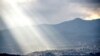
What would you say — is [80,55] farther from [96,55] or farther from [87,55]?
[96,55]

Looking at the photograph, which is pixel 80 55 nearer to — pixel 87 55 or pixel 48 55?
pixel 87 55

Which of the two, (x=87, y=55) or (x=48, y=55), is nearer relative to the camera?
(x=48, y=55)

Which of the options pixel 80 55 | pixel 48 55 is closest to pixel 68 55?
pixel 80 55

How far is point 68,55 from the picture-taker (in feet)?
394

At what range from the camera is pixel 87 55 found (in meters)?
115

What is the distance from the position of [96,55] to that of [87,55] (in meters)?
11.8

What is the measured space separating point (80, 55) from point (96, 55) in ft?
56.7

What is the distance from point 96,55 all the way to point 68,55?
1908 cm

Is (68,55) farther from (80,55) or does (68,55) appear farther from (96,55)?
(96,55)

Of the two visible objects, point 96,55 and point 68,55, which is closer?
point 96,55

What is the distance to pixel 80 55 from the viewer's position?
120m

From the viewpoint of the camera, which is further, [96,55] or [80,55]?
[80,55]

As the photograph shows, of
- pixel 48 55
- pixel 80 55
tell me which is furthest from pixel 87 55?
pixel 48 55

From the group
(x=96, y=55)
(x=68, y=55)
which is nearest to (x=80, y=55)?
(x=68, y=55)
